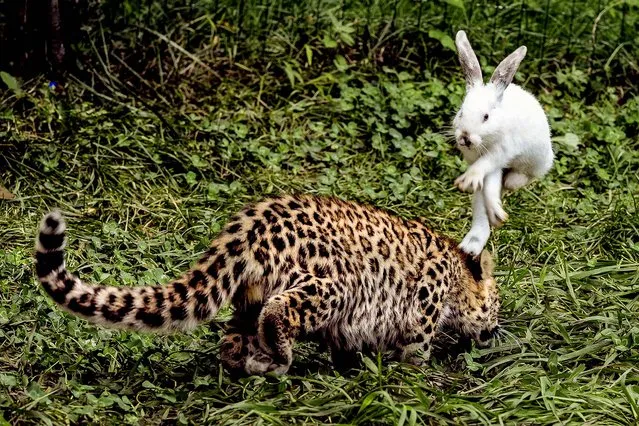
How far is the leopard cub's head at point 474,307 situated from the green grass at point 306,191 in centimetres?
13

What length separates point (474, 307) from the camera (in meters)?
6.49

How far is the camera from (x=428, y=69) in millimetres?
9656

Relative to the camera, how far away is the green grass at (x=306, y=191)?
559 cm

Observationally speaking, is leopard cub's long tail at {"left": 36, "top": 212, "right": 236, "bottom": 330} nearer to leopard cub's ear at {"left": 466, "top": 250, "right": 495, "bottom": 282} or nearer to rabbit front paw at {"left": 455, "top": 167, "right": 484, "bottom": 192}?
rabbit front paw at {"left": 455, "top": 167, "right": 484, "bottom": 192}

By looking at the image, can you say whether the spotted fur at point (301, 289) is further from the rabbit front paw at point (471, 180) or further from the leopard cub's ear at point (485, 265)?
the rabbit front paw at point (471, 180)

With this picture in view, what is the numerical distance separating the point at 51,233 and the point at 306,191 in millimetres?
3461

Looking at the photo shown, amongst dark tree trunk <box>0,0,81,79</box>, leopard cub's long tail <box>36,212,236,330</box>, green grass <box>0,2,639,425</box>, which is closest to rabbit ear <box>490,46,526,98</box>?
green grass <box>0,2,639,425</box>

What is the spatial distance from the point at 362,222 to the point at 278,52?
12.3 feet

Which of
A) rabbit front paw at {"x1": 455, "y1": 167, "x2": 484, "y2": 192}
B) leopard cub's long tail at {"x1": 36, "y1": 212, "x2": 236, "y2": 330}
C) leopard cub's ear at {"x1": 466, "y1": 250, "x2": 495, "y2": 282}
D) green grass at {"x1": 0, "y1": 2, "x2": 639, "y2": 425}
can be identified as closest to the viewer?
leopard cub's long tail at {"x1": 36, "y1": 212, "x2": 236, "y2": 330}

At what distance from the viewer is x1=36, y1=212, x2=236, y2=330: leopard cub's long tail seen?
5176 millimetres

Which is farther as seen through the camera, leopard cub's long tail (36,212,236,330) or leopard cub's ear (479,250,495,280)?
leopard cub's ear (479,250,495,280)

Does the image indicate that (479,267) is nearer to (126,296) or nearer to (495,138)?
(495,138)

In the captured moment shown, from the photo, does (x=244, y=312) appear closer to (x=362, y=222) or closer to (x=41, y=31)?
(x=362, y=222)

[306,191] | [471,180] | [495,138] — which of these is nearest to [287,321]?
[471,180]
